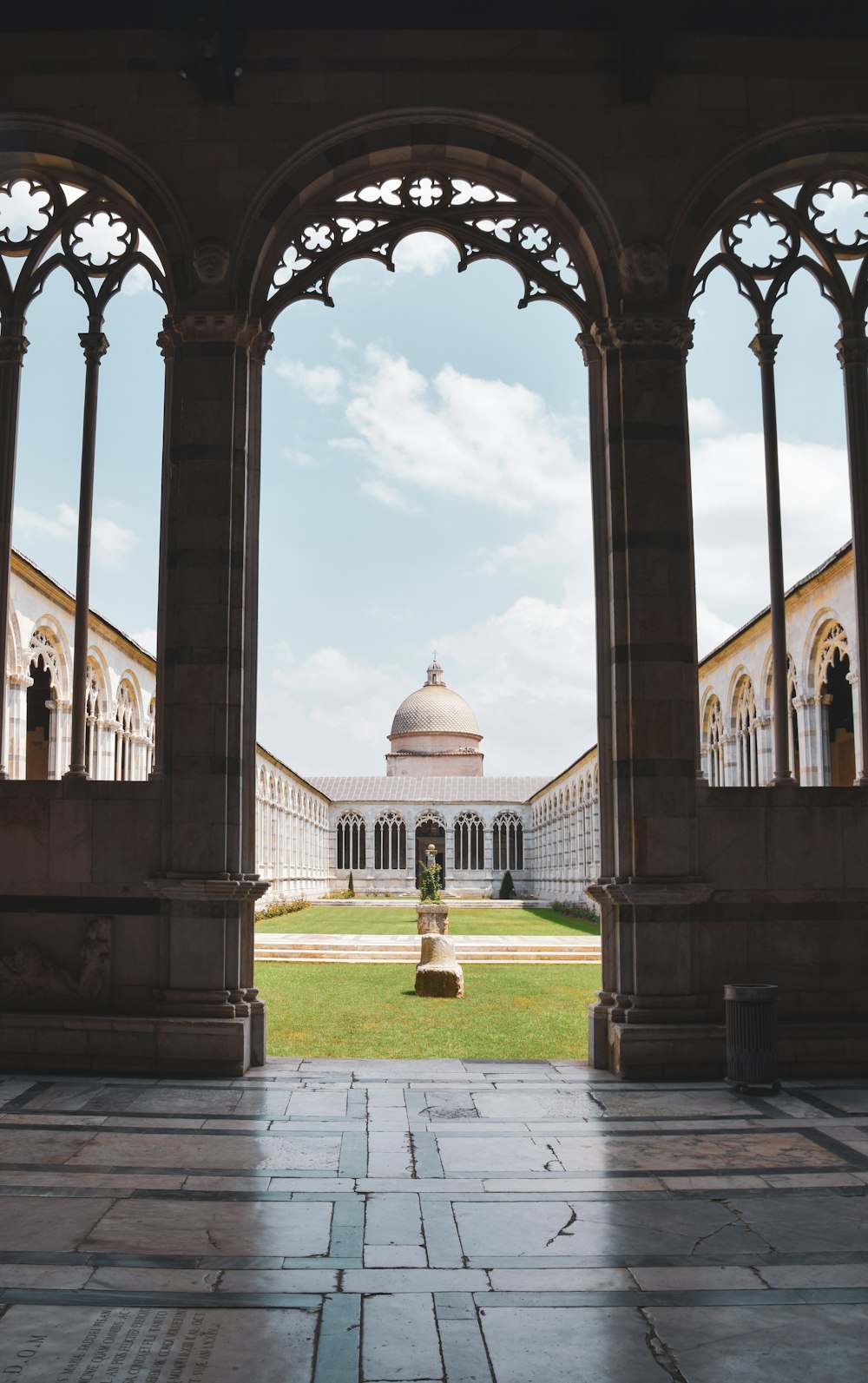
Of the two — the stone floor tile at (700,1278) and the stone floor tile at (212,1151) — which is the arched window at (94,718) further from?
the stone floor tile at (700,1278)

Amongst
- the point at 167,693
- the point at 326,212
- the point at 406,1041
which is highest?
the point at 326,212

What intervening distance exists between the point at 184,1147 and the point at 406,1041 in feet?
18.0

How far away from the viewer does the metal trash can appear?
7.72m

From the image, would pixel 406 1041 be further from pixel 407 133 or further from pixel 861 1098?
pixel 407 133

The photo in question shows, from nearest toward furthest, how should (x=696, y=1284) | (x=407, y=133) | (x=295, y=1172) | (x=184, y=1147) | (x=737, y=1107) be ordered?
(x=696, y=1284) → (x=295, y=1172) → (x=184, y=1147) → (x=737, y=1107) → (x=407, y=133)

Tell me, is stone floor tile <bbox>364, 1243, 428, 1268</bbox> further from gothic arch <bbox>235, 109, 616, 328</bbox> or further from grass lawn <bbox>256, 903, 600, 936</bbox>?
grass lawn <bbox>256, 903, 600, 936</bbox>

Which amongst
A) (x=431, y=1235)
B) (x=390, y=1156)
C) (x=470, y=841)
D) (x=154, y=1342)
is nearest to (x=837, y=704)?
(x=390, y=1156)

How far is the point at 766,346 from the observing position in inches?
367

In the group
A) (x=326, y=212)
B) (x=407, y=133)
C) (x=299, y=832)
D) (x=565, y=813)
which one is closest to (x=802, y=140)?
(x=407, y=133)

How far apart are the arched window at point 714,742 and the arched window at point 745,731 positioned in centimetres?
55

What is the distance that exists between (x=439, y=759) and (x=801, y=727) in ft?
186

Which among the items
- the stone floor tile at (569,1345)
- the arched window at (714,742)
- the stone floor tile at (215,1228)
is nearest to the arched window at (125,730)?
the arched window at (714,742)

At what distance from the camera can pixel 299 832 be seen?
2277 inches

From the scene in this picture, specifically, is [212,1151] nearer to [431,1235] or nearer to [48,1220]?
[48,1220]
